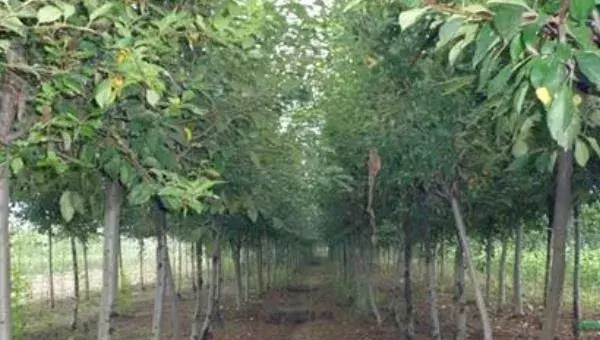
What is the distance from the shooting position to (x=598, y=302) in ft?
76.6

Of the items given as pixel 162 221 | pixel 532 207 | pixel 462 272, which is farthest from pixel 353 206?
pixel 162 221

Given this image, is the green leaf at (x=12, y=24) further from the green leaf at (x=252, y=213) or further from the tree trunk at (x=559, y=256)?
the green leaf at (x=252, y=213)

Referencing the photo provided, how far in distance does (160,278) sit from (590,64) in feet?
20.3

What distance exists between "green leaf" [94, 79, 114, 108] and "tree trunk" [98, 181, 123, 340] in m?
2.04

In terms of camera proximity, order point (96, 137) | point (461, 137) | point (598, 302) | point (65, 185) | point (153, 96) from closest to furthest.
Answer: point (153, 96) < point (96, 137) < point (65, 185) < point (461, 137) < point (598, 302)

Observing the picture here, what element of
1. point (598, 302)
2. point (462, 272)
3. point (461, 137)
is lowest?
point (598, 302)

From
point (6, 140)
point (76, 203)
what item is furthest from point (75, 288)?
point (6, 140)

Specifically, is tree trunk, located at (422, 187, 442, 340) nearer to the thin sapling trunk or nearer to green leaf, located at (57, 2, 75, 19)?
green leaf, located at (57, 2, 75, 19)

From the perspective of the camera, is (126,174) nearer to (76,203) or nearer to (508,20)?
(76,203)

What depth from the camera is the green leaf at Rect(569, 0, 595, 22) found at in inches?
54.4

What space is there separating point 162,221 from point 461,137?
2982 mm

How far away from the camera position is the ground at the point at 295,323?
15.2 m

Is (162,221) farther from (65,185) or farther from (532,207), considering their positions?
(532,207)

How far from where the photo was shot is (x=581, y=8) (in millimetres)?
1389
